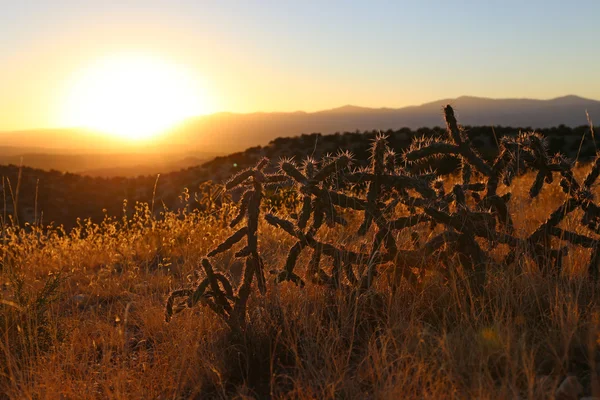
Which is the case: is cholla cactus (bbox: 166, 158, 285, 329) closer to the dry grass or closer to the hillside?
the dry grass

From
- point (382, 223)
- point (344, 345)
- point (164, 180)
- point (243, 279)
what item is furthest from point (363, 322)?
point (164, 180)

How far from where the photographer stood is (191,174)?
29.1 metres

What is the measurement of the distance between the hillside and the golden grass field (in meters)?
18.1

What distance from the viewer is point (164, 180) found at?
29406 mm

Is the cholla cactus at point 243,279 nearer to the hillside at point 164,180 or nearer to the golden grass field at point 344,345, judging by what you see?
the golden grass field at point 344,345

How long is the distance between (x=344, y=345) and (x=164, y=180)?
27.7 meters

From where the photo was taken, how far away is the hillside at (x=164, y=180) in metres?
23.0

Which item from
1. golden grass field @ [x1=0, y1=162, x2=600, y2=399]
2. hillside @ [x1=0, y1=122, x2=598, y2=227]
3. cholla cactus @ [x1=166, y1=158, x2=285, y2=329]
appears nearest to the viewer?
golden grass field @ [x1=0, y1=162, x2=600, y2=399]

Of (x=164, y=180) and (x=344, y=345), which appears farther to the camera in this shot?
(x=164, y=180)

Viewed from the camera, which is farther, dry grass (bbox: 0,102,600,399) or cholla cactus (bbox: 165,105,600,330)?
cholla cactus (bbox: 165,105,600,330)

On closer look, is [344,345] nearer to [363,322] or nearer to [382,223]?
[363,322]

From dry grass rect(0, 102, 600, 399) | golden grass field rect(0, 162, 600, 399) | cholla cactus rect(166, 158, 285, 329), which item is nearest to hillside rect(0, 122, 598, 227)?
dry grass rect(0, 102, 600, 399)

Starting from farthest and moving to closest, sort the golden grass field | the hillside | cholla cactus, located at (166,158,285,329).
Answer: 1. the hillside
2. cholla cactus, located at (166,158,285,329)
3. the golden grass field

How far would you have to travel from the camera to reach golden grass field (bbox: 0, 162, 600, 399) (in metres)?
2.44
